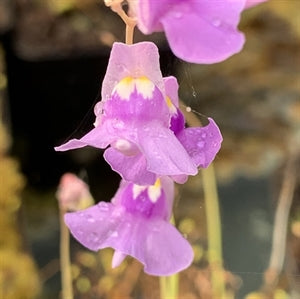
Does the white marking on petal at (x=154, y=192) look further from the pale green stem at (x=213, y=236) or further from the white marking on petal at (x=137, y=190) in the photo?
the pale green stem at (x=213, y=236)

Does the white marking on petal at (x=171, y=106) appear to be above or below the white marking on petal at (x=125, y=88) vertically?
below

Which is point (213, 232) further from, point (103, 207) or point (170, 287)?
point (103, 207)

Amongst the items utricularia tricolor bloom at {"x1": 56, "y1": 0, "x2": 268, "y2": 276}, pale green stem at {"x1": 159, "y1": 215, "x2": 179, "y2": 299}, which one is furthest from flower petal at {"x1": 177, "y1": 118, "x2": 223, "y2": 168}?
pale green stem at {"x1": 159, "y1": 215, "x2": 179, "y2": 299}

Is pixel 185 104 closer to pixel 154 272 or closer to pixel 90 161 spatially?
pixel 154 272

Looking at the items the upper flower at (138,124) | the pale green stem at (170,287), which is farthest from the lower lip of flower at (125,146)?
the pale green stem at (170,287)

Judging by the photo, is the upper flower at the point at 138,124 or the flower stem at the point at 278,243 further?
the flower stem at the point at 278,243

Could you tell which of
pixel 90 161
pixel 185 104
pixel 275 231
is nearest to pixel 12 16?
pixel 90 161

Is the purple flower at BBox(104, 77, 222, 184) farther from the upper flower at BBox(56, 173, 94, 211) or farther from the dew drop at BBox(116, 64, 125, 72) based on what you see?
the upper flower at BBox(56, 173, 94, 211)
